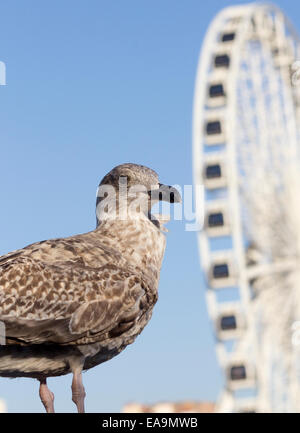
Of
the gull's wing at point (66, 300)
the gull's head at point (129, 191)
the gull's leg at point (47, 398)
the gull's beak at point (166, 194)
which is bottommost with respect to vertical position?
the gull's leg at point (47, 398)

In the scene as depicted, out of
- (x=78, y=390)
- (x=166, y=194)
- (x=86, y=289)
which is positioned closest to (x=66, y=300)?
(x=86, y=289)

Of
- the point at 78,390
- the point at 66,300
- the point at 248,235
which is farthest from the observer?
the point at 248,235

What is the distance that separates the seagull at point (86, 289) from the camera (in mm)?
3939

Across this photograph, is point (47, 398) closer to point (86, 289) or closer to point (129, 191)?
point (86, 289)

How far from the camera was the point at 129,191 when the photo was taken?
4.44 meters

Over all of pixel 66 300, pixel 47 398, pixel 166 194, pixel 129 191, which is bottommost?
pixel 47 398

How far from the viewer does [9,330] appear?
3912 mm

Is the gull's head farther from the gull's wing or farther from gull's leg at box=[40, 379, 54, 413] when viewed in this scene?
gull's leg at box=[40, 379, 54, 413]

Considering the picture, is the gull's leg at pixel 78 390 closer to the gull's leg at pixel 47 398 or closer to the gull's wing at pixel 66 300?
the gull's wing at pixel 66 300

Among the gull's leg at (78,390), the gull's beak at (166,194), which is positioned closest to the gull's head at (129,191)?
the gull's beak at (166,194)

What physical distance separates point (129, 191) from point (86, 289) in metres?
0.62

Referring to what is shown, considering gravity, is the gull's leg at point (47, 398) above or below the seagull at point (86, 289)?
below

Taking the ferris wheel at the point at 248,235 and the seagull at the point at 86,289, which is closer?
the seagull at the point at 86,289
